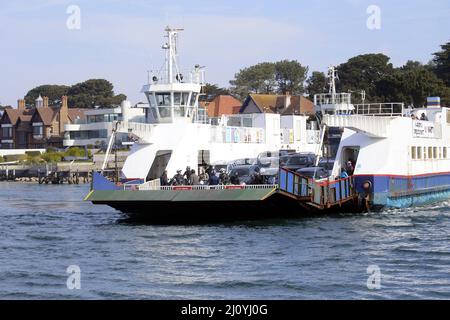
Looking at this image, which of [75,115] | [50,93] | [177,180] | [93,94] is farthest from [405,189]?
[50,93]

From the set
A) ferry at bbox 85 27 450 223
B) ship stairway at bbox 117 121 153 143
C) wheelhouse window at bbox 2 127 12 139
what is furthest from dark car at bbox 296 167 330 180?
wheelhouse window at bbox 2 127 12 139

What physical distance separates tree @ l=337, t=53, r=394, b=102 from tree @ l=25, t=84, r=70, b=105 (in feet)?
234

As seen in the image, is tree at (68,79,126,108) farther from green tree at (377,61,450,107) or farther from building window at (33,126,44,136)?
green tree at (377,61,450,107)

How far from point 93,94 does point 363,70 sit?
64137 millimetres

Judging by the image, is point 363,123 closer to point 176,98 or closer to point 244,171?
point 244,171

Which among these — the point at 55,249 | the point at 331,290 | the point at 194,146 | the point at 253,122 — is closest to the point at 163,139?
the point at 194,146

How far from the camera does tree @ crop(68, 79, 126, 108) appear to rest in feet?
492

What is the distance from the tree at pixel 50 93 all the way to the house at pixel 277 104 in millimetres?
73056

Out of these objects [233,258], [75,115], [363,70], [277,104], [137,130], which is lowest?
[233,258]

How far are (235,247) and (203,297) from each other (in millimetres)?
6713

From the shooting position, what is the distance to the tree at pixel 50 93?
536 feet

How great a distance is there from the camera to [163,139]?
32.6 meters

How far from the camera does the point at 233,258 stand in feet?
69.0
